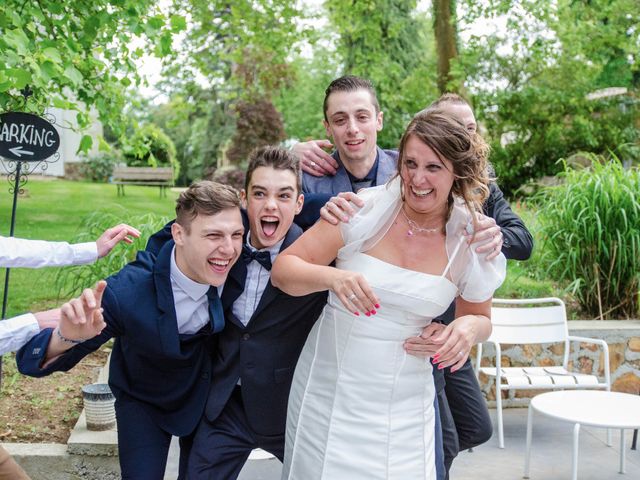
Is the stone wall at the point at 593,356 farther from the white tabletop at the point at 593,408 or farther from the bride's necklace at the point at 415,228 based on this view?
the bride's necklace at the point at 415,228

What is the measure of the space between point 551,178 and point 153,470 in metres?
14.1

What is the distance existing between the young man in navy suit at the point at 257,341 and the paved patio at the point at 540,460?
1.80m

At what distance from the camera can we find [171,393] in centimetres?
306

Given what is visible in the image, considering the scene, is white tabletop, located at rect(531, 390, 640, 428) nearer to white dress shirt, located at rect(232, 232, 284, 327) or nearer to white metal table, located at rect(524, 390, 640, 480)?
white metal table, located at rect(524, 390, 640, 480)

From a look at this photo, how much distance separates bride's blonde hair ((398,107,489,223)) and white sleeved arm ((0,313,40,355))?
144 cm

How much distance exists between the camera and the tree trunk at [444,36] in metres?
13.8

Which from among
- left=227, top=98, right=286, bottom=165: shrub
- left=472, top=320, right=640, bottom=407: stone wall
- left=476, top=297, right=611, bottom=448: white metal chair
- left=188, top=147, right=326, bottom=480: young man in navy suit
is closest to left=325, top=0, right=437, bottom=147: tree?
left=227, top=98, right=286, bottom=165: shrub

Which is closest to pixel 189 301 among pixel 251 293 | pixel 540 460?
pixel 251 293

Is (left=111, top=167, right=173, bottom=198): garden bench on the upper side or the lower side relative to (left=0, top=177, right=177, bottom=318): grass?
upper

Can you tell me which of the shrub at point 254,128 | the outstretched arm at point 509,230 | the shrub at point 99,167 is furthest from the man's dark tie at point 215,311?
the shrub at point 99,167

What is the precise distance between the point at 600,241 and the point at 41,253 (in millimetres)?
4738

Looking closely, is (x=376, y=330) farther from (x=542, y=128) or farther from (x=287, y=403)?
(x=542, y=128)

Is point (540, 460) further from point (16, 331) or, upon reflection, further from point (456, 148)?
point (16, 331)

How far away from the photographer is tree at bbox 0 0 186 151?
4.41 meters
